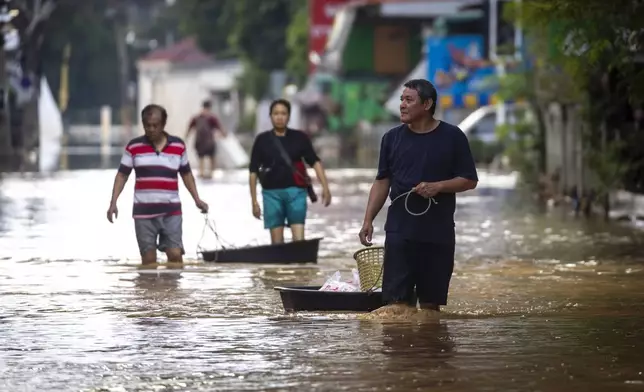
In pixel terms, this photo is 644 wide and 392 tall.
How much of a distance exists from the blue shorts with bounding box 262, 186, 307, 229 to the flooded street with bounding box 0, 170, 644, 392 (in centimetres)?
56

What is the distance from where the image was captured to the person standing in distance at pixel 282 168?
18359 millimetres

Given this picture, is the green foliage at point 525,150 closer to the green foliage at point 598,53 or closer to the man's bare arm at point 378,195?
the green foliage at point 598,53

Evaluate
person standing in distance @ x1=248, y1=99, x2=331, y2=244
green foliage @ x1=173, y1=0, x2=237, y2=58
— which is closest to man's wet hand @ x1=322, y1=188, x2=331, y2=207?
person standing in distance @ x1=248, y1=99, x2=331, y2=244

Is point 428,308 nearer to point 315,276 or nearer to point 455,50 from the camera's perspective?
point 315,276

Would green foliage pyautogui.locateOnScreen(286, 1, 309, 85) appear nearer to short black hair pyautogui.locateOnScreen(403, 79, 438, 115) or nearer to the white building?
the white building

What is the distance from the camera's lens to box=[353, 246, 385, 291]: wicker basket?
13584mm

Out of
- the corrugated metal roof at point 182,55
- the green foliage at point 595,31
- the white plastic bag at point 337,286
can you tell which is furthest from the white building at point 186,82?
the white plastic bag at point 337,286

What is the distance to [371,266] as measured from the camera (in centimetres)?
1359

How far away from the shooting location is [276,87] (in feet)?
325

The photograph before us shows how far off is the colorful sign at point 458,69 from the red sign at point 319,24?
1862cm

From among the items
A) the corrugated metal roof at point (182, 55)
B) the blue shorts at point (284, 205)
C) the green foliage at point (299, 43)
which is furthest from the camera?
the corrugated metal roof at point (182, 55)

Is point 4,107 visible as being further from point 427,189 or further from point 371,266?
point 427,189

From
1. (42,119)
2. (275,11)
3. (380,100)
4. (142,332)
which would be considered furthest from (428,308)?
(275,11)

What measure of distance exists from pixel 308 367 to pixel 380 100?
63182 millimetres
